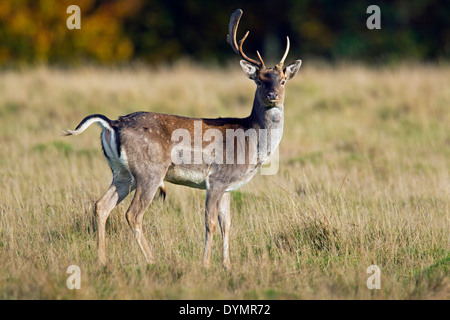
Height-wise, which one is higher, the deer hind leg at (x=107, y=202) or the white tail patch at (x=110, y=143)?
the white tail patch at (x=110, y=143)

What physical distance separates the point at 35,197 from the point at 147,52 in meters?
18.2

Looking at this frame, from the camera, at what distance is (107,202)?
6.24 metres

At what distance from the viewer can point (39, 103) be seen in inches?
533

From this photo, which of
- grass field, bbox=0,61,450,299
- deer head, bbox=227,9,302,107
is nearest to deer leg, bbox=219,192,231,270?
grass field, bbox=0,61,450,299

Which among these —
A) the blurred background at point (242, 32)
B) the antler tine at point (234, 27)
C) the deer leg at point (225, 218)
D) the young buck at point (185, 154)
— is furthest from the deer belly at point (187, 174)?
the blurred background at point (242, 32)

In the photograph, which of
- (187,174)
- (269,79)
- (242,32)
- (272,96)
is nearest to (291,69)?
(269,79)

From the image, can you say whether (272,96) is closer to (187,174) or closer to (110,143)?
(187,174)

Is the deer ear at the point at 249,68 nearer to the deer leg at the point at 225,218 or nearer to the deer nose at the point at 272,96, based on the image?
the deer nose at the point at 272,96

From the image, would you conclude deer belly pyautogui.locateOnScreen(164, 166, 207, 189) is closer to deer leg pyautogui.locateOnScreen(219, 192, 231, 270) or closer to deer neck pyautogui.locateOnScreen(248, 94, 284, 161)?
deer leg pyautogui.locateOnScreen(219, 192, 231, 270)

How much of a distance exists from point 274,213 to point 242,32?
1876 cm

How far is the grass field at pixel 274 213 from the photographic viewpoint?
17.2 ft

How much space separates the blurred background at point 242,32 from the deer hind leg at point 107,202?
1690 centimetres

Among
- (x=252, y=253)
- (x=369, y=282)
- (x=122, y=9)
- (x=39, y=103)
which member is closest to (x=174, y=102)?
(x=39, y=103)

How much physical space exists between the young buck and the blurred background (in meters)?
16.9
